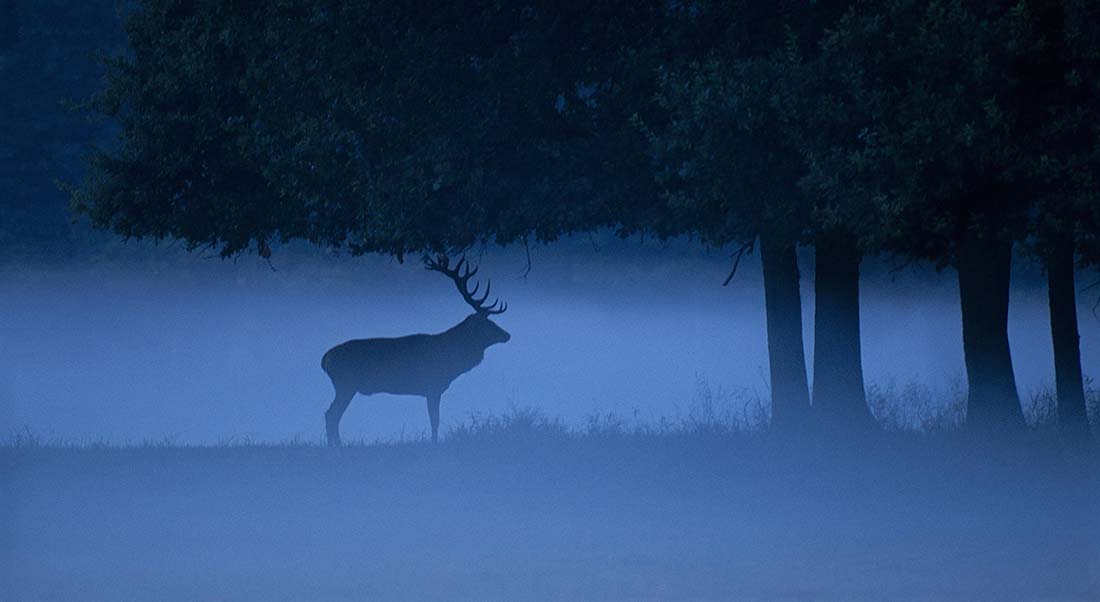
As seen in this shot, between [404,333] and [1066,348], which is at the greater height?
[404,333]

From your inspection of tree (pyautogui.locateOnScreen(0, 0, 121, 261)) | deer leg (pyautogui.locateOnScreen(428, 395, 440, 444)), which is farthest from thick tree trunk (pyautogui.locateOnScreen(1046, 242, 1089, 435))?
tree (pyautogui.locateOnScreen(0, 0, 121, 261))

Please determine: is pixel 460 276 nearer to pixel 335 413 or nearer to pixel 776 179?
pixel 335 413

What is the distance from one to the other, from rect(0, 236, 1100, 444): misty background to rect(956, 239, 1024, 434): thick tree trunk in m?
3.84

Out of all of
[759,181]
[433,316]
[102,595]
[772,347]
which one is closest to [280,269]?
[433,316]

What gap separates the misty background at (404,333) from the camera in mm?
26281

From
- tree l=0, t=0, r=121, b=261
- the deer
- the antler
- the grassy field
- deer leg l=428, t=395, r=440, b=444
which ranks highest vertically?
tree l=0, t=0, r=121, b=261

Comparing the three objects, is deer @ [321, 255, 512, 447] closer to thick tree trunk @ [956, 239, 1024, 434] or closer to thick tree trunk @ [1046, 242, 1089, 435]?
thick tree trunk @ [956, 239, 1024, 434]

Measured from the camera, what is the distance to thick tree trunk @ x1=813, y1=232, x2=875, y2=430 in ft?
60.2

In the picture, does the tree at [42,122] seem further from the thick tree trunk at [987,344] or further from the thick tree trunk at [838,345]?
the thick tree trunk at [987,344]

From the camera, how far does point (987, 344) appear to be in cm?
1764

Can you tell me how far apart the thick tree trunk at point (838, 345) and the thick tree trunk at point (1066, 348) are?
113 inches

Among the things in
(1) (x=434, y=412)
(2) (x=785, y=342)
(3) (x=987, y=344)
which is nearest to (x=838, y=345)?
(2) (x=785, y=342)

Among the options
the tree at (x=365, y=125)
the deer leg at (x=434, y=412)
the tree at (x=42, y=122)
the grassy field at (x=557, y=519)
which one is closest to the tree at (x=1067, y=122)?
the grassy field at (x=557, y=519)

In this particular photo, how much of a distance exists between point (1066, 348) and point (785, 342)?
4.05 m
